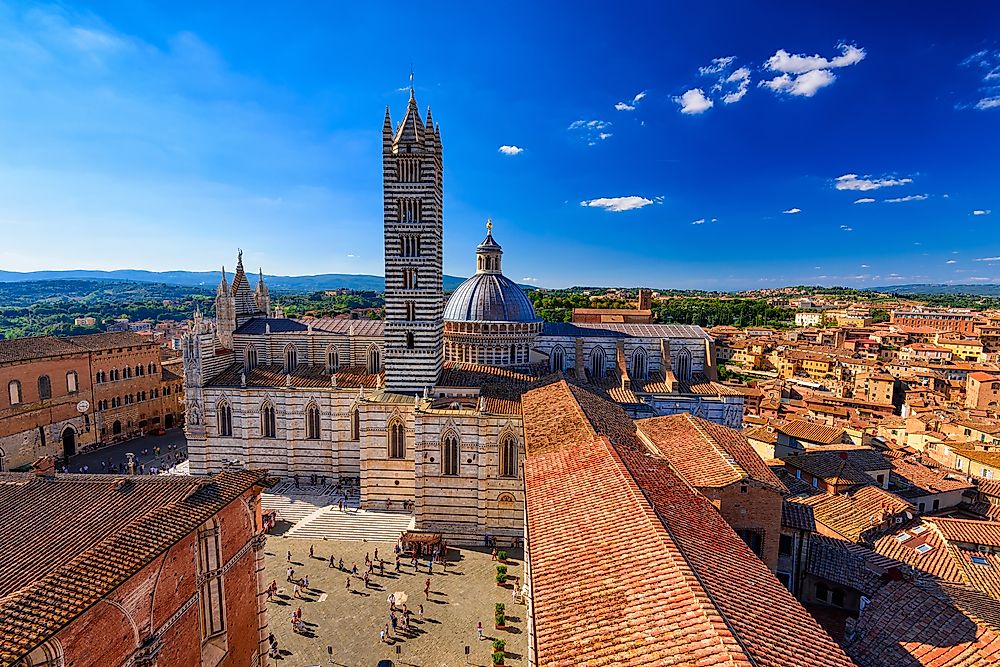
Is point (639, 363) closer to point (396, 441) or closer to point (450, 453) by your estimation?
point (450, 453)

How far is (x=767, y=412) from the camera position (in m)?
52.7

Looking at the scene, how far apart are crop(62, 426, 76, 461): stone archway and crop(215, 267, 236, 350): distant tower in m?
16.6

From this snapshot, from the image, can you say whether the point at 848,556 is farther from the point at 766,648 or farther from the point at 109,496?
the point at 109,496

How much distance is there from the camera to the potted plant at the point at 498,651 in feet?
60.8

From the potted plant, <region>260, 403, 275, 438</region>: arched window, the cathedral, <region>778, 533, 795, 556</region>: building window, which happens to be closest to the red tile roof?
<region>778, 533, 795, 556</region>: building window

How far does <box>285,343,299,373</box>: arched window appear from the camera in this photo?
38000 millimetres

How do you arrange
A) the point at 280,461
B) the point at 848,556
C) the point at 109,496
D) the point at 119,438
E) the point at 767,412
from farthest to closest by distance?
the point at 767,412 < the point at 119,438 < the point at 280,461 < the point at 848,556 < the point at 109,496

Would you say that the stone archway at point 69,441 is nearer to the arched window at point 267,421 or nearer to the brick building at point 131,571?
the arched window at point 267,421

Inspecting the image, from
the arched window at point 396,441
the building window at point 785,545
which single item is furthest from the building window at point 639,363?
the building window at point 785,545

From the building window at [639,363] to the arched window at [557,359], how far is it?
5.16 m

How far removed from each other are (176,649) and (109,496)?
18.5ft

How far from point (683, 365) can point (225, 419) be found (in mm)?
32756

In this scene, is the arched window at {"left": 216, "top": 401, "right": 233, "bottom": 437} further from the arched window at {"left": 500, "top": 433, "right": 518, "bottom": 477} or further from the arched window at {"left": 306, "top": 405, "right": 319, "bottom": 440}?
the arched window at {"left": 500, "top": 433, "right": 518, "bottom": 477}

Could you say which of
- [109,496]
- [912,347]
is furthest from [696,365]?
[912,347]
